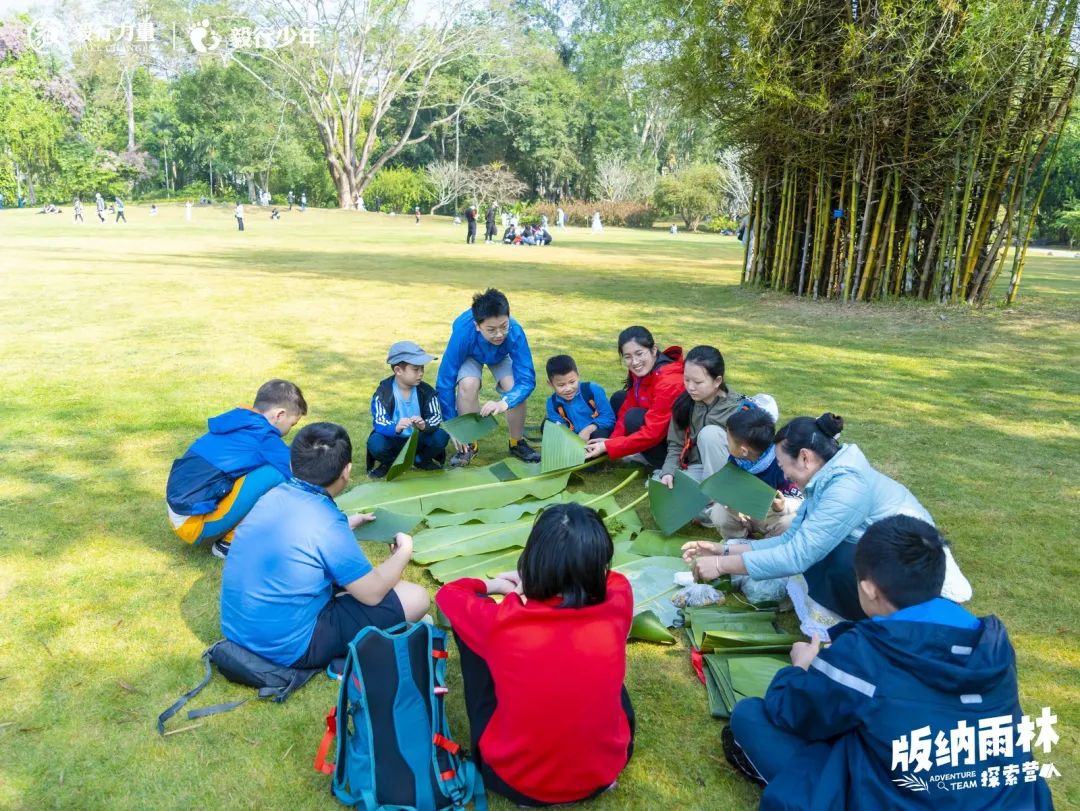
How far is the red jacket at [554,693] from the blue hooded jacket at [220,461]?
68.1 inches

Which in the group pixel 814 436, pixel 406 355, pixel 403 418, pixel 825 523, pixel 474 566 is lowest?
pixel 474 566

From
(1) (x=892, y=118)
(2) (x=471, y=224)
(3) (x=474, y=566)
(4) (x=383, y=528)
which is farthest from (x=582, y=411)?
(2) (x=471, y=224)

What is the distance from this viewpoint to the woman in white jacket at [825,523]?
2867 millimetres

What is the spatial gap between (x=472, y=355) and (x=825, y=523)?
305cm

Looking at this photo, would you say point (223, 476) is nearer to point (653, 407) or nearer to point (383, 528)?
point (383, 528)

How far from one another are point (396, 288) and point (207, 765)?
11.7 metres

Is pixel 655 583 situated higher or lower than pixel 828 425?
lower

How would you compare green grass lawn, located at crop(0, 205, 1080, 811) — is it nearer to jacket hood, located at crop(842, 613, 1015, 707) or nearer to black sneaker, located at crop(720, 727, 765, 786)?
black sneaker, located at crop(720, 727, 765, 786)

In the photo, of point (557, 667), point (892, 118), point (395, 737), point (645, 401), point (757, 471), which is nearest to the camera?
point (557, 667)

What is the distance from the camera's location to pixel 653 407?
15.3 ft

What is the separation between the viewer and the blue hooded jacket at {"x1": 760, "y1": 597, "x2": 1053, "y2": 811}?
187 centimetres

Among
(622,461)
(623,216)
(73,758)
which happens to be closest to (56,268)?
(622,461)

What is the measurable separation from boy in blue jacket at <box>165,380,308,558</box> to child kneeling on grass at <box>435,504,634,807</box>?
1782 millimetres

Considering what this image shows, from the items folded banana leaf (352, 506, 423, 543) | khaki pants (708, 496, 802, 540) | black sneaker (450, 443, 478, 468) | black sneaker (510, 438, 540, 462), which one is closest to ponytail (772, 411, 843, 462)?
khaki pants (708, 496, 802, 540)
